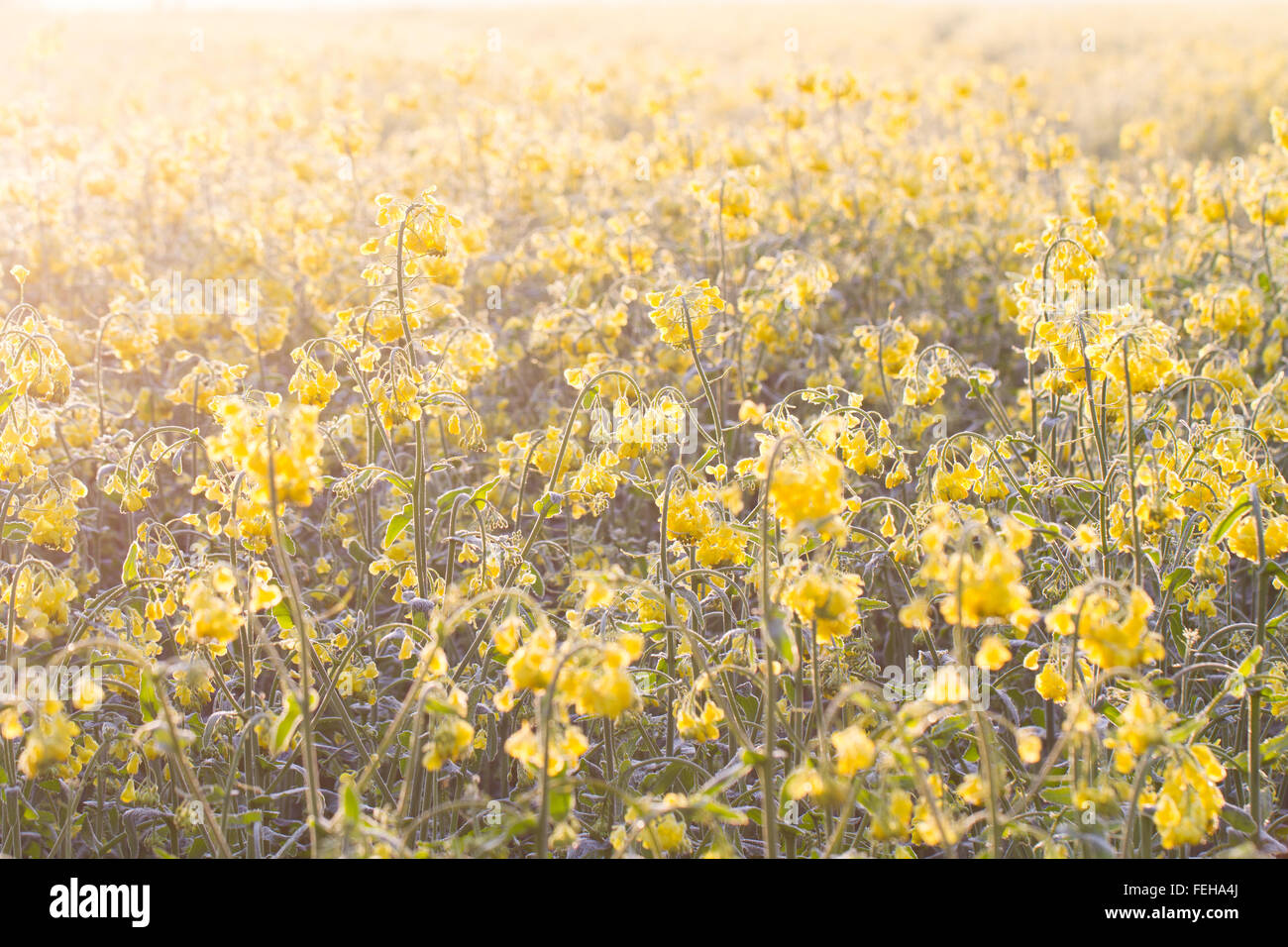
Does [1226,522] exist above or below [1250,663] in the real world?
above

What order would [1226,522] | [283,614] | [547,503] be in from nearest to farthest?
1. [1226,522]
2. [283,614]
3. [547,503]

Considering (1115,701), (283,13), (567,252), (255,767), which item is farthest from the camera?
(283,13)

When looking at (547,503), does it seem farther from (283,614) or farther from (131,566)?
(131,566)

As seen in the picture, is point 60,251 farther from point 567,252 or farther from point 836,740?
point 836,740

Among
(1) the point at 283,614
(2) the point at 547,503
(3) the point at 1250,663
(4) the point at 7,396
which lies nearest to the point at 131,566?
(1) the point at 283,614

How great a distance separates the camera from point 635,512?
4.83m

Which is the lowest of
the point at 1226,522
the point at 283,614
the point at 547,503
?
the point at 283,614

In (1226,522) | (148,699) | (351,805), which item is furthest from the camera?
(1226,522)

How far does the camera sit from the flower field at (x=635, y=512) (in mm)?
2309

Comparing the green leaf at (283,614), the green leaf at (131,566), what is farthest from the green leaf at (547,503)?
the green leaf at (131,566)

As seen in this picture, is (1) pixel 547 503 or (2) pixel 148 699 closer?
(2) pixel 148 699
